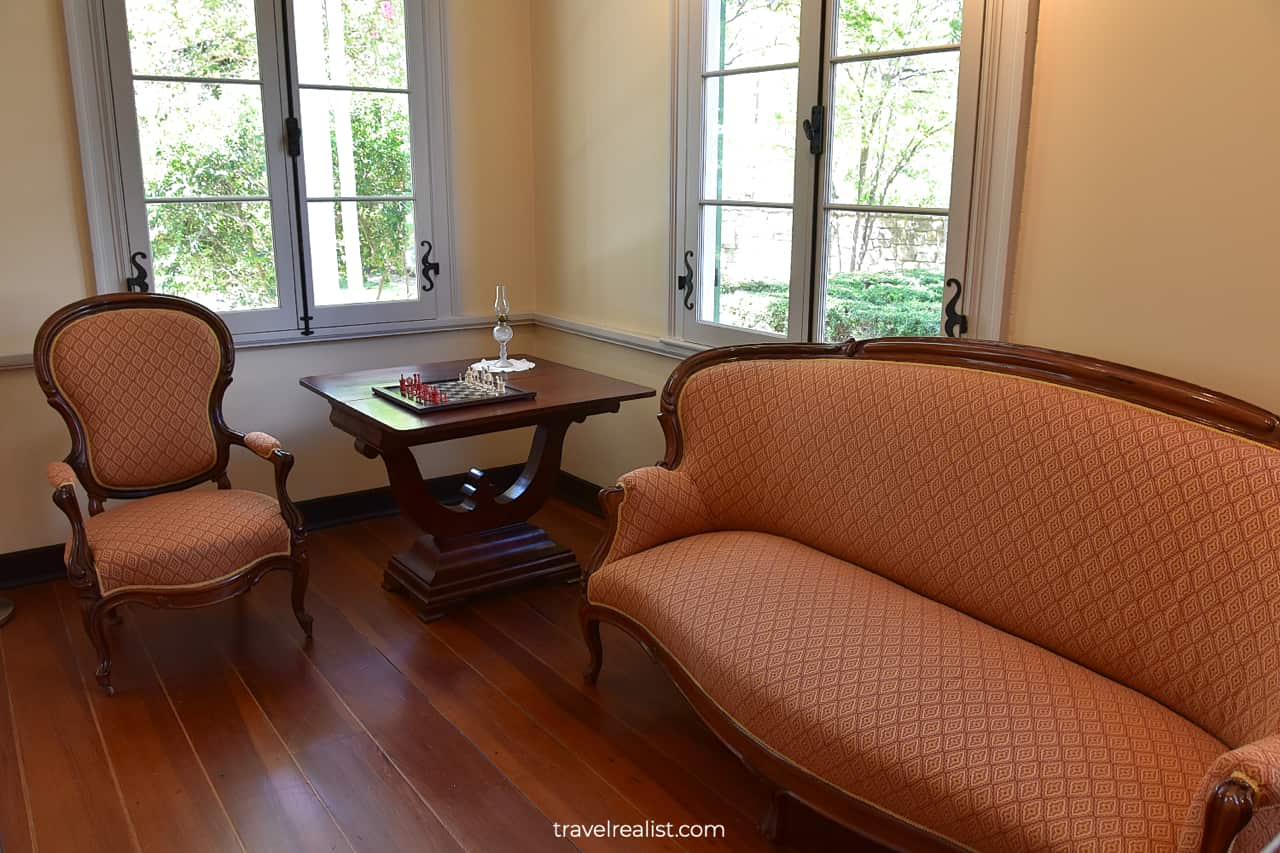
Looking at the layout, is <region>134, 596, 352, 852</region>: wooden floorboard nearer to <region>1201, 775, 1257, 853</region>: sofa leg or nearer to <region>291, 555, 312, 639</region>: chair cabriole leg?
<region>291, 555, 312, 639</region>: chair cabriole leg

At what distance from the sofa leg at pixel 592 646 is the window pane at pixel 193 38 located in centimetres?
227

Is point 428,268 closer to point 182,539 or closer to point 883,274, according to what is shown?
point 182,539

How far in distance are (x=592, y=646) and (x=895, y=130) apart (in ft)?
5.34

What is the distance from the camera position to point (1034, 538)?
2.16 m

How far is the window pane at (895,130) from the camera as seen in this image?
2.65 m

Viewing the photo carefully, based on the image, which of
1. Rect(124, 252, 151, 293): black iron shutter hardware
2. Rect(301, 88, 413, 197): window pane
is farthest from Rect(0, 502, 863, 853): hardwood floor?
Rect(301, 88, 413, 197): window pane

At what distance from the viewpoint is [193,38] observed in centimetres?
340

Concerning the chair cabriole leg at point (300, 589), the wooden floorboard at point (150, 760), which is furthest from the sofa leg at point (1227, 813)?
the chair cabriole leg at point (300, 589)

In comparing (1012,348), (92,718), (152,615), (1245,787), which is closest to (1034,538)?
(1012,348)

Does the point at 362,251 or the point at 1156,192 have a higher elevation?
the point at 1156,192

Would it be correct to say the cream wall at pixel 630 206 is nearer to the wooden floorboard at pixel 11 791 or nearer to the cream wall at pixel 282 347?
the cream wall at pixel 282 347

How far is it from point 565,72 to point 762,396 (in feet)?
6.28

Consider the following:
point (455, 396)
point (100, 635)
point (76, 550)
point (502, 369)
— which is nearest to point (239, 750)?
point (100, 635)

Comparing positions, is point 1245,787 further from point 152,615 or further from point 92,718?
point 152,615
